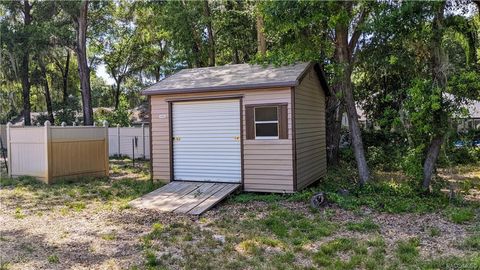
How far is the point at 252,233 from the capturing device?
5.80 metres

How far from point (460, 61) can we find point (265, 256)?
20.7ft

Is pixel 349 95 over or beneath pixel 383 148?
over

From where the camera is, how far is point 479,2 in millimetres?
8477

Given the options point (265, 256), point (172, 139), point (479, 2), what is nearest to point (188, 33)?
point (172, 139)

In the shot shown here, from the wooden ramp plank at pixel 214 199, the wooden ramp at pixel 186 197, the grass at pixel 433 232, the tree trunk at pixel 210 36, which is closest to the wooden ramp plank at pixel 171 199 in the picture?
the wooden ramp at pixel 186 197

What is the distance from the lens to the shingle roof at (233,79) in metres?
8.29

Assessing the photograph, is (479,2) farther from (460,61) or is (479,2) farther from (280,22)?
(280,22)

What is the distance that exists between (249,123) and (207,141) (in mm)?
1158

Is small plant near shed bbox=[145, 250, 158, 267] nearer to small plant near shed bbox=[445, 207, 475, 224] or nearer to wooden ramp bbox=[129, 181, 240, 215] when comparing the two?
Answer: wooden ramp bbox=[129, 181, 240, 215]

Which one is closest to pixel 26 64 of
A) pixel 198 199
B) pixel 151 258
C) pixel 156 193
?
pixel 156 193

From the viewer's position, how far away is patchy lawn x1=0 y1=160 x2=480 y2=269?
4641mm

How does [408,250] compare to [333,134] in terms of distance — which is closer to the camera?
[408,250]

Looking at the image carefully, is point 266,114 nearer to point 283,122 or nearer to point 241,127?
point 283,122

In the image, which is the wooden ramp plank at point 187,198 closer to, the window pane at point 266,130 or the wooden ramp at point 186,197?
the wooden ramp at point 186,197
